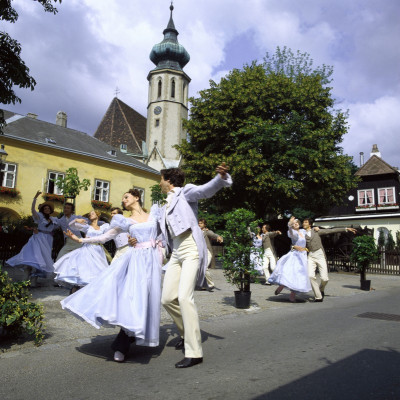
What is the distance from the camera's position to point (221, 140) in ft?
74.4

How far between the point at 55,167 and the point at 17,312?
29360 millimetres

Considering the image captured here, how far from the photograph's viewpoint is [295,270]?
9312mm

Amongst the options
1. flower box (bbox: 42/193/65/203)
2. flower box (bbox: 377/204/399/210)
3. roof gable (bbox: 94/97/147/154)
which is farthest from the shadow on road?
roof gable (bbox: 94/97/147/154)

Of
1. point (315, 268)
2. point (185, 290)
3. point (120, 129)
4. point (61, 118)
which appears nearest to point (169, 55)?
point (120, 129)

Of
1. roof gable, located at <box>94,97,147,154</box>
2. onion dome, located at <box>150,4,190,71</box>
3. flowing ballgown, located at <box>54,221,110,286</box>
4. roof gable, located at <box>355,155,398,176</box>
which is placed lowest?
flowing ballgown, located at <box>54,221,110,286</box>

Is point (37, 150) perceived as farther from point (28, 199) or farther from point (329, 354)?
point (329, 354)

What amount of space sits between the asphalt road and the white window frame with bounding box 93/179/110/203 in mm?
30023

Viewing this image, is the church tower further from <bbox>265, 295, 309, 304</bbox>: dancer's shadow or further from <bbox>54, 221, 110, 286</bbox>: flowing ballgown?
<bbox>54, 221, 110, 286</bbox>: flowing ballgown

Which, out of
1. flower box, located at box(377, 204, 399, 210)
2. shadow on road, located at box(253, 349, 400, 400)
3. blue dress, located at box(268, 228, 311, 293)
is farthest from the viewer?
flower box, located at box(377, 204, 399, 210)

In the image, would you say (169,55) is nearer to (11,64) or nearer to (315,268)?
(11,64)

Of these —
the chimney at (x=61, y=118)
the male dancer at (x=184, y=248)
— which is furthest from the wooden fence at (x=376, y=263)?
the chimney at (x=61, y=118)

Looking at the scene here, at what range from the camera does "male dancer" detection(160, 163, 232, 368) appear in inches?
166

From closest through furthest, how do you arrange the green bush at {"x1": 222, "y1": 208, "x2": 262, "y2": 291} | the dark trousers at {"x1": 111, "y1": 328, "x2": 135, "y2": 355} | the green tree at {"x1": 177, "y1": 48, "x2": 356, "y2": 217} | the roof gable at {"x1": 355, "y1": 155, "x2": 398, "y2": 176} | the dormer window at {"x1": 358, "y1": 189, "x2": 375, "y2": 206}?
the dark trousers at {"x1": 111, "y1": 328, "x2": 135, "y2": 355}
the green bush at {"x1": 222, "y1": 208, "x2": 262, "y2": 291}
the green tree at {"x1": 177, "y1": 48, "x2": 356, "y2": 217}
the roof gable at {"x1": 355, "y1": 155, "x2": 398, "y2": 176}
the dormer window at {"x1": 358, "y1": 189, "x2": 375, "y2": 206}

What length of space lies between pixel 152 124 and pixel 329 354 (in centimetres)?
5495
